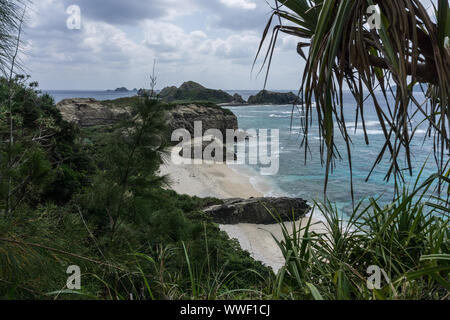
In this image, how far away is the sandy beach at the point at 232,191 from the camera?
12055mm

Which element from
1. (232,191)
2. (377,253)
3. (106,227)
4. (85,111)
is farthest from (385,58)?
(85,111)

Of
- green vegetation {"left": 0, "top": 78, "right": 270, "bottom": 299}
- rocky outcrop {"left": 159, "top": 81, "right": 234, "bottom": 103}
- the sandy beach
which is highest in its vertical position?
rocky outcrop {"left": 159, "top": 81, "right": 234, "bottom": 103}

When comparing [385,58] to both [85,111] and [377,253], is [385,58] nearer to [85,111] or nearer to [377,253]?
[377,253]

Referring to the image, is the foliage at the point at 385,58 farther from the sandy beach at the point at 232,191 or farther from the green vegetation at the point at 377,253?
the sandy beach at the point at 232,191

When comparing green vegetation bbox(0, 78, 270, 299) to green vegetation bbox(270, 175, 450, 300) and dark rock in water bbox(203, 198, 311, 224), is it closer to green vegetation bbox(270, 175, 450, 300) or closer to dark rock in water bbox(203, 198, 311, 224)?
green vegetation bbox(270, 175, 450, 300)

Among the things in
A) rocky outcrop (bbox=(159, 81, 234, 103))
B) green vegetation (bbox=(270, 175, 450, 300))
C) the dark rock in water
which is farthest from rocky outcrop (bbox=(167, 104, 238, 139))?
green vegetation (bbox=(270, 175, 450, 300))

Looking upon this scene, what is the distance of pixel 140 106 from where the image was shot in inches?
181

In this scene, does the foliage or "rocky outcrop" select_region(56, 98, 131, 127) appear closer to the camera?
the foliage

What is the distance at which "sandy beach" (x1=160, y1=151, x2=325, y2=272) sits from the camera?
12.1 meters

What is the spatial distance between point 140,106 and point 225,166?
2240 centimetres

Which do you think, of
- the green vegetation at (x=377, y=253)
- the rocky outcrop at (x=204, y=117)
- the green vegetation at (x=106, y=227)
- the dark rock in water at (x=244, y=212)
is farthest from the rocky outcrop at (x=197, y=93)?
the green vegetation at (x=377, y=253)

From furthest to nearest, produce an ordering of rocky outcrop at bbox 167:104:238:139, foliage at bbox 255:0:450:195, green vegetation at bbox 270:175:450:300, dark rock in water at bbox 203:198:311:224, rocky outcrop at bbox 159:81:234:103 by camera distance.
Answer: rocky outcrop at bbox 159:81:234:103 → rocky outcrop at bbox 167:104:238:139 → dark rock in water at bbox 203:198:311:224 → green vegetation at bbox 270:175:450:300 → foliage at bbox 255:0:450:195

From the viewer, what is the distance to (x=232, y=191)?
20.4 meters
